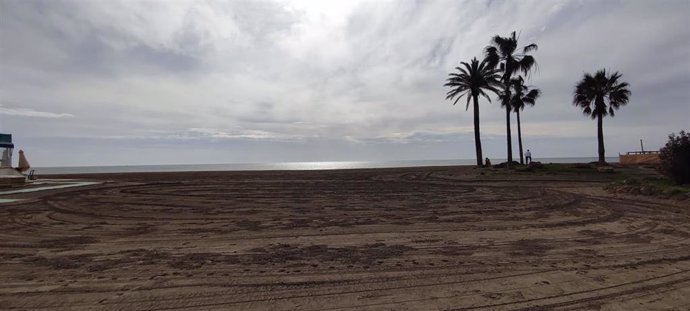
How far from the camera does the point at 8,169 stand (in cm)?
2608

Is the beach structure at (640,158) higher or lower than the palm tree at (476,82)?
lower

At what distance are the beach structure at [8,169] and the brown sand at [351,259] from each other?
16.9 m

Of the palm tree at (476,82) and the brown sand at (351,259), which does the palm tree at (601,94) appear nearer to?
the palm tree at (476,82)

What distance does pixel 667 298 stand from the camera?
474 centimetres

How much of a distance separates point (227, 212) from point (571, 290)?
10659 millimetres

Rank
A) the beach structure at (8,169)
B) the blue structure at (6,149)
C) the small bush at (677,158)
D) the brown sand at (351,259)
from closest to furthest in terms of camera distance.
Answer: the brown sand at (351,259) → the small bush at (677,158) → the beach structure at (8,169) → the blue structure at (6,149)

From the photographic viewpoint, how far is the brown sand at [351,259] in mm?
4820

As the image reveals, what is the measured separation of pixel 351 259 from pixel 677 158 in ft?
58.4

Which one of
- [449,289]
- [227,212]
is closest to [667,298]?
[449,289]

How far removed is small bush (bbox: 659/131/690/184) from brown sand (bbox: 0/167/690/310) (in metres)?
5.21

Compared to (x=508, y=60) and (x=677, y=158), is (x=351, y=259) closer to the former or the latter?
(x=677, y=158)

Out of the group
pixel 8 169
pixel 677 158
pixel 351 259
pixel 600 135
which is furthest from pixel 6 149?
pixel 600 135

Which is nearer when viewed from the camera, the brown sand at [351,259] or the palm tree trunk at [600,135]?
the brown sand at [351,259]

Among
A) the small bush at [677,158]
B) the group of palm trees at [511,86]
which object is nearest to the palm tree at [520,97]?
the group of palm trees at [511,86]
